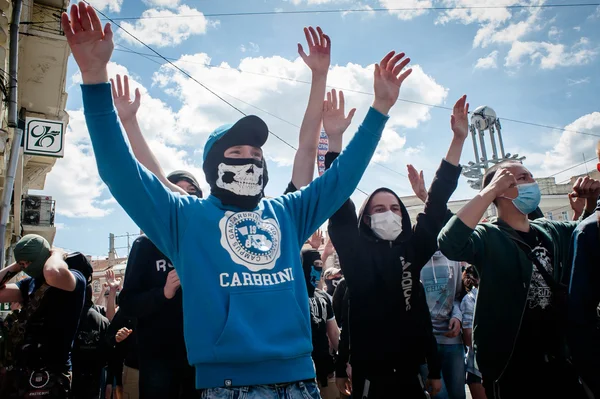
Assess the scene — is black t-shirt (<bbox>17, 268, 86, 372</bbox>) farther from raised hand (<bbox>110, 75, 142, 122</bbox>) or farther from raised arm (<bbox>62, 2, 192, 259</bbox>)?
raised arm (<bbox>62, 2, 192, 259</bbox>)

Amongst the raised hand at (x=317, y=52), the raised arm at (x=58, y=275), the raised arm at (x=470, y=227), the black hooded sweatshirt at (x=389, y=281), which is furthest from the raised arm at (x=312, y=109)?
the raised arm at (x=58, y=275)

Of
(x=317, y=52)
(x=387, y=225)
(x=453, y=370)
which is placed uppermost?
(x=317, y=52)

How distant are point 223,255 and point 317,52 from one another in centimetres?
155

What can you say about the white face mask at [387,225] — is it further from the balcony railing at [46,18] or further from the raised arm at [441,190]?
the balcony railing at [46,18]

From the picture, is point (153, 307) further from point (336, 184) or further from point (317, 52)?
point (317, 52)

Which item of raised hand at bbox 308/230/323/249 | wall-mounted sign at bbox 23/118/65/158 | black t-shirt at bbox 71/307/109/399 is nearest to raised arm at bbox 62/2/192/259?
raised hand at bbox 308/230/323/249

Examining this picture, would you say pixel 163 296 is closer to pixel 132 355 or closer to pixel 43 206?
pixel 132 355

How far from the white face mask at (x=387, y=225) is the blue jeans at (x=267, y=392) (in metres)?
1.80

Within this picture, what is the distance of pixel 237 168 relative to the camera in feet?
6.82

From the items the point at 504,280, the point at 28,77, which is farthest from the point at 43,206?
the point at 504,280

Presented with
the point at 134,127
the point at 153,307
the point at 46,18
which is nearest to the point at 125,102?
the point at 134,127

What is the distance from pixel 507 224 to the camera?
307 centimetres

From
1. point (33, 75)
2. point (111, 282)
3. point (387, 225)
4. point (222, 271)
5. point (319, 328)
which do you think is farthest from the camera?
point (33, 75)

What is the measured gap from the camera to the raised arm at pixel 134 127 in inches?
101
